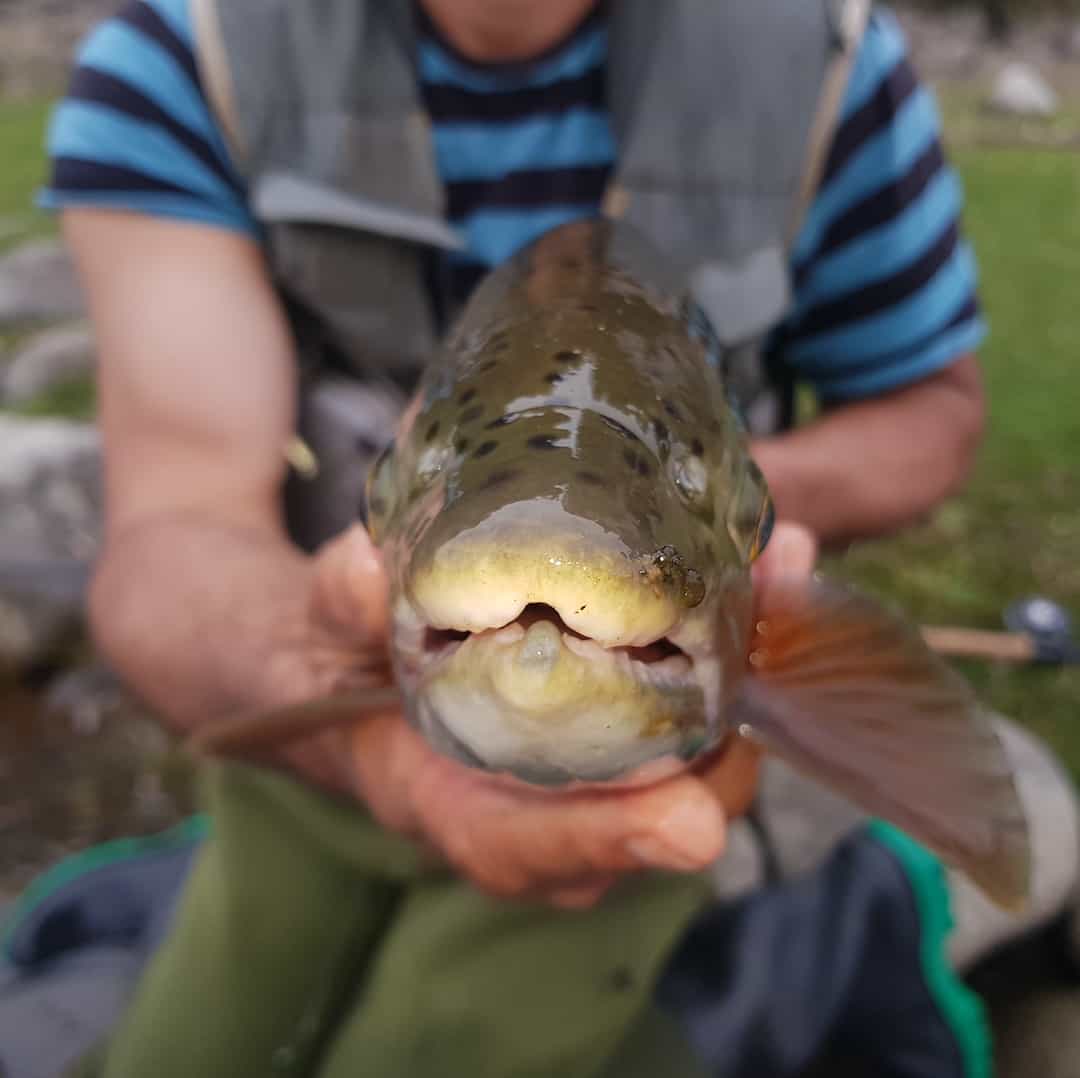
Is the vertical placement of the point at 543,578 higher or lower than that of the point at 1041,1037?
higher

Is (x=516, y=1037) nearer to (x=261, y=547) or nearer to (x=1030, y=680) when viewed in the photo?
(x=261, y=547)

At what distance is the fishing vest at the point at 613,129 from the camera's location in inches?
53.9

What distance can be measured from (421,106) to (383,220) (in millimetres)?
168

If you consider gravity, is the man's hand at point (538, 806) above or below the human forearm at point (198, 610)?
above

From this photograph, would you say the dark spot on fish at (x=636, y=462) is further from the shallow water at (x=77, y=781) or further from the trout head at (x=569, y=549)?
the shallow water at (x=77, y=781)

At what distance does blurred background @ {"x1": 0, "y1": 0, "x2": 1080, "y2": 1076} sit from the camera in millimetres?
2041

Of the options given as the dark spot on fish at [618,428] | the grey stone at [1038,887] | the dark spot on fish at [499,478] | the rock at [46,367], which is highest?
the dark spot on fish at [499,478]

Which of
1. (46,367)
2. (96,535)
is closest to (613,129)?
(96,535)

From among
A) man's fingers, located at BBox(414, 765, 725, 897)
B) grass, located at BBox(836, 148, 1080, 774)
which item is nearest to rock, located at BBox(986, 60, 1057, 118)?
grass, located at BBox(836, 148, 1080, 774)

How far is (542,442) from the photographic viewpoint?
56 cm

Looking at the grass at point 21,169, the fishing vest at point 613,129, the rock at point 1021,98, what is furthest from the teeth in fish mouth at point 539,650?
the rock at point 1021,98

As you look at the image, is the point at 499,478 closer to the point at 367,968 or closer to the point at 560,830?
the point at 560,830

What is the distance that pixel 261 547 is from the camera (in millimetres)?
1354

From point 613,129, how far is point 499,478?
1.04 metres
